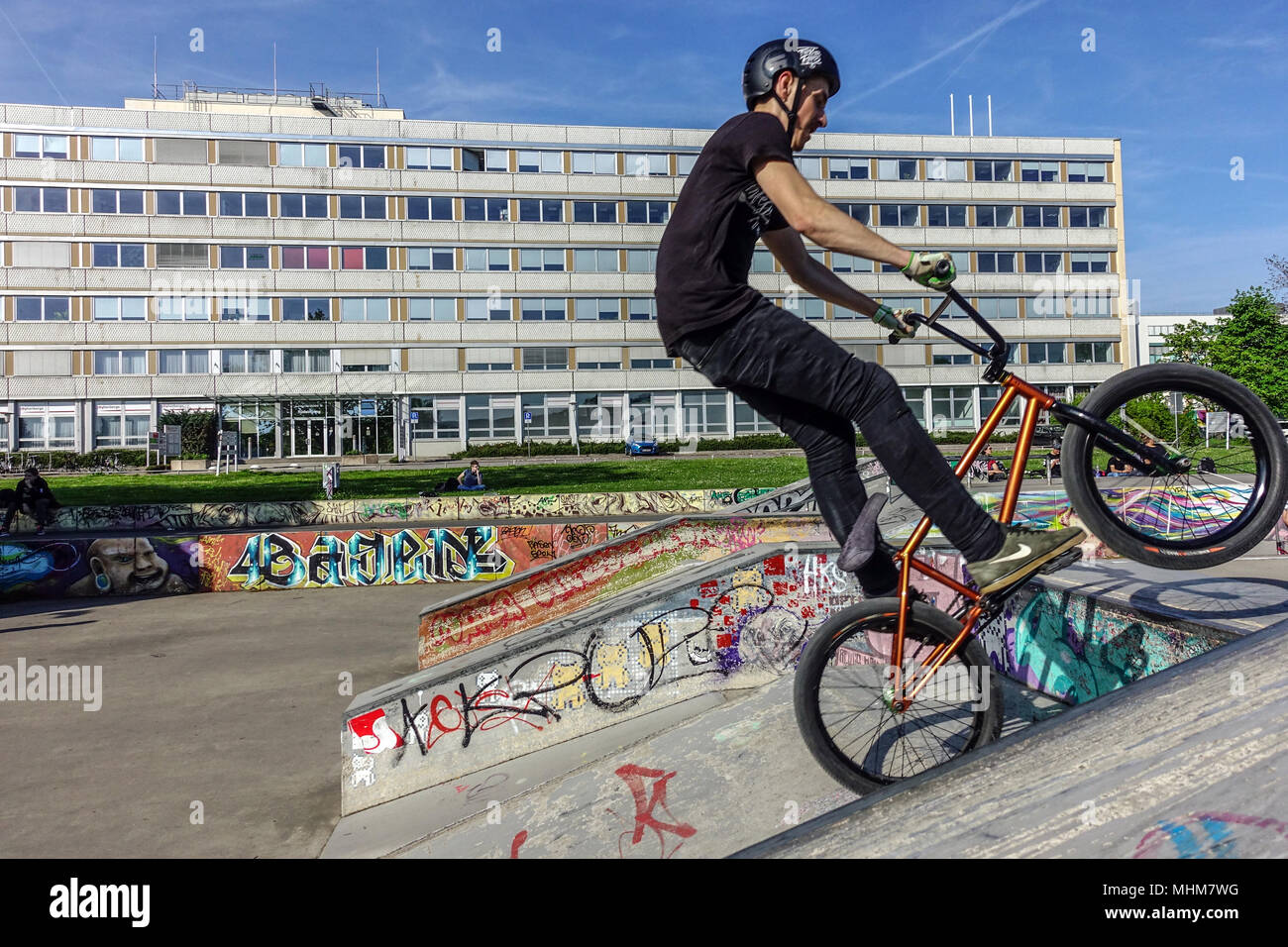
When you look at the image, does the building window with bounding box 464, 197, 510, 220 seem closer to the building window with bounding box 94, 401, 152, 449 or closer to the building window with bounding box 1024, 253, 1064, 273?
the building window with bounding box 94, 401, 152, 449

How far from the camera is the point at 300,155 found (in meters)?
52.8

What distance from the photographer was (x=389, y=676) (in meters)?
8.90

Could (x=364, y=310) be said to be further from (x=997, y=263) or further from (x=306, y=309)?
(x=997, y=263)

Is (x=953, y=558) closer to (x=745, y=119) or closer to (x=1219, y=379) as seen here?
(x=1219, y=379)

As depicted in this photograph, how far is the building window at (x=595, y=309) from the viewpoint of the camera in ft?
182

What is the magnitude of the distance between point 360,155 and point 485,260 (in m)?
9.97

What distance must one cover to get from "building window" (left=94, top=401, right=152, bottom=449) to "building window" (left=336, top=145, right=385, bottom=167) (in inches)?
753

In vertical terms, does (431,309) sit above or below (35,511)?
above

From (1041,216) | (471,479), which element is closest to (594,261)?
(1041,216)

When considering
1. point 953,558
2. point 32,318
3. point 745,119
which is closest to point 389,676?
point 953,558

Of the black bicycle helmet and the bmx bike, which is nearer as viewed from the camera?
the bmx bike

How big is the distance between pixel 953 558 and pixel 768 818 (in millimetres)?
2746

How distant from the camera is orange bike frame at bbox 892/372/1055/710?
2598 millimetres

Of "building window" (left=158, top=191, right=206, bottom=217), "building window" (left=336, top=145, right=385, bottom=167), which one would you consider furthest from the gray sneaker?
"building window" (left=158, top=191, right=206, bottom=217)
